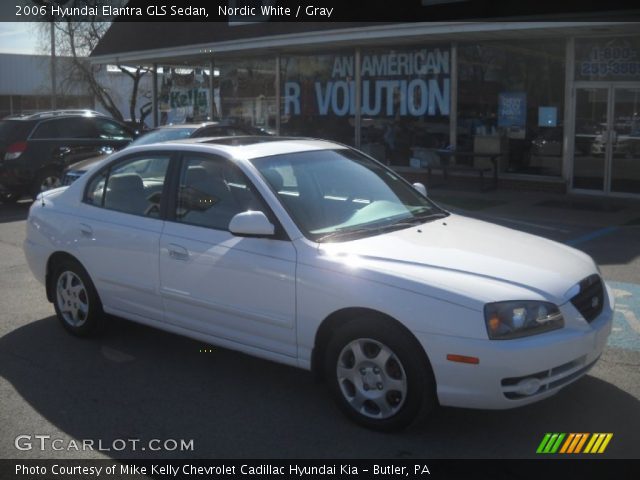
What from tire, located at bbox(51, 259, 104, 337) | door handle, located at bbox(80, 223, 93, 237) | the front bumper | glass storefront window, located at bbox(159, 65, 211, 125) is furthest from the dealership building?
the front bumper

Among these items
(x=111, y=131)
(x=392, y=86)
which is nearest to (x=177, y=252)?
(x=111, y=131)

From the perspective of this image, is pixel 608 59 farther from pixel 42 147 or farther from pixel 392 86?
pixel 42 147

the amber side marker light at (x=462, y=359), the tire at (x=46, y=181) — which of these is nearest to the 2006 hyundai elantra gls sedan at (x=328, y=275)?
the amber side marker light at (x=462, y=359)

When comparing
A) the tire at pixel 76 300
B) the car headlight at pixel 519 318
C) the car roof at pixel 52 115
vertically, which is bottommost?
the tire at pixel 76 300

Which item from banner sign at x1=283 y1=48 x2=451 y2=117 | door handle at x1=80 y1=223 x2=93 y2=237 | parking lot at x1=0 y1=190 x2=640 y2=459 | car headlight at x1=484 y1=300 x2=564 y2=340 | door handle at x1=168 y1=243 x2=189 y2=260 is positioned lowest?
parking lot at x1=0 y1=190 x2=640 y2=459

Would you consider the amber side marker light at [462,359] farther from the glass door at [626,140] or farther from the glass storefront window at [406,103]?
the glass storefront window at [406,103]

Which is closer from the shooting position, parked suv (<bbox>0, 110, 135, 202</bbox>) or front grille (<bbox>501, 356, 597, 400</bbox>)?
front grille (<bbox>501, 356, 597, 400</bbox>)

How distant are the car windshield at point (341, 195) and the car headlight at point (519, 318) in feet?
3.58

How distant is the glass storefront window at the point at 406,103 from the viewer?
16.3m

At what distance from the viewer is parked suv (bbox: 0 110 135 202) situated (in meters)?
13.8

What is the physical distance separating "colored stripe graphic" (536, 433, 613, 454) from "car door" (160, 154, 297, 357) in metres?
1.52

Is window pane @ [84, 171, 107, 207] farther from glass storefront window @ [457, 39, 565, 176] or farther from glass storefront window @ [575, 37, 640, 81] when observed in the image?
glass storefront window @ [457, 39, 565, 176]

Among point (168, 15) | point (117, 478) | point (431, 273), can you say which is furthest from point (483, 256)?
point (168, 15)

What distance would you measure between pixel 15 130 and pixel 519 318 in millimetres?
12424
